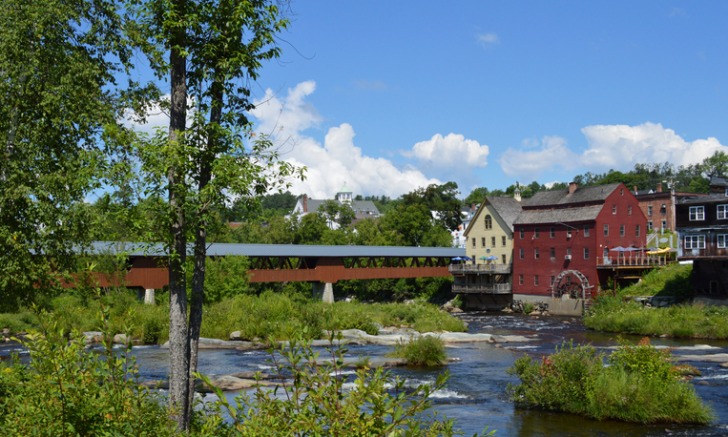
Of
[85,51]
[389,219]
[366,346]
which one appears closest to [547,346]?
[366,346]

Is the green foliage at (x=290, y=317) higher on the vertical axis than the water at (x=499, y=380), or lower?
higher

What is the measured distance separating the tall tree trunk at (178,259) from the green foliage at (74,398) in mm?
2229

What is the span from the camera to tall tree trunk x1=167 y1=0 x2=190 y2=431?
898 cm

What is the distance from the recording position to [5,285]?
39.4ft

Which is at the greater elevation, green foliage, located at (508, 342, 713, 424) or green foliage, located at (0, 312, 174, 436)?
green foliage, located at (0, 312, 174, 436)

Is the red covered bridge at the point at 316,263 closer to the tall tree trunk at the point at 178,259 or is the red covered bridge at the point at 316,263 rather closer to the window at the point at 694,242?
the window at the point at 694,242

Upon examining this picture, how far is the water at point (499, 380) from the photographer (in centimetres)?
1605

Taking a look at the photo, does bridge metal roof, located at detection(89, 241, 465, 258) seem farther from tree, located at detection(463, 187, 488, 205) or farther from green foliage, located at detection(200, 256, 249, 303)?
tree, located at detection(463, 187, 488, 205)

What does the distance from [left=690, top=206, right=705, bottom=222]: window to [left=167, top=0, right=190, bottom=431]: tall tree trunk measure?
43.3 metres

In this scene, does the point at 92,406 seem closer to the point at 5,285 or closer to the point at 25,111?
the point at 5,285

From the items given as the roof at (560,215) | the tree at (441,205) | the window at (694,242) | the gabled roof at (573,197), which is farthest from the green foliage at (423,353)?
the tree at (441,205)

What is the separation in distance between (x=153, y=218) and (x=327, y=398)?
4.80 meters

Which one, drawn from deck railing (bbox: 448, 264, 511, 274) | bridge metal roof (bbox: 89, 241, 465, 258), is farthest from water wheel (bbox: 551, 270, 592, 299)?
bridge metal roof (bbox: 89, 241, 465, 258)

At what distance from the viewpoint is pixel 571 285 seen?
55.0 metres
